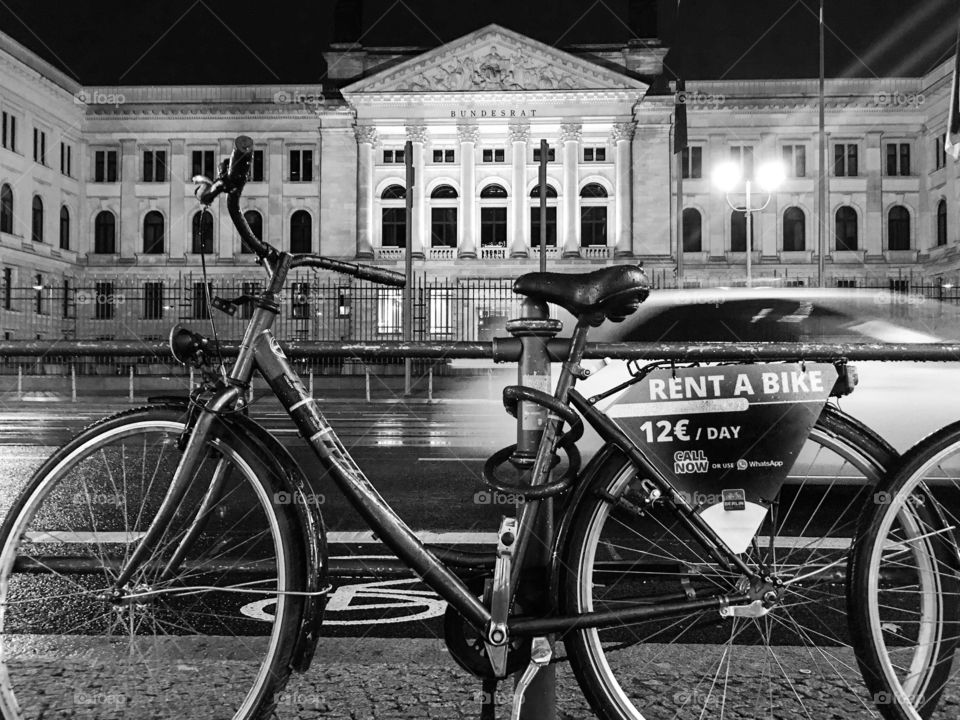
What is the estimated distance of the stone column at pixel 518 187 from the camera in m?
45.5

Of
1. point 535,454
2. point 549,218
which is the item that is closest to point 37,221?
point 549,218

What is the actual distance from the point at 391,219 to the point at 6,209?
19.0m

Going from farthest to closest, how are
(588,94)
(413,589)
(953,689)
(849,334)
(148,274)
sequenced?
(148,274)
(588,94)
(849,334)
(413,589)
(953,689)

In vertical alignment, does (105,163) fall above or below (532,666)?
above

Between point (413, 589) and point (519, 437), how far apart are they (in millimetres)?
1985

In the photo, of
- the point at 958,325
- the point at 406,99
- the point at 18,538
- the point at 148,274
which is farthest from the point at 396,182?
the point at 18,538

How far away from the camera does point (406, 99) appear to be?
44.7 m

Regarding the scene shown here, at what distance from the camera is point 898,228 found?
48500mm

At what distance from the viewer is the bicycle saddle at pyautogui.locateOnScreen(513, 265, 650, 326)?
2.18 meters

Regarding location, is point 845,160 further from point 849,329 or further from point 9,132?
point 849,329

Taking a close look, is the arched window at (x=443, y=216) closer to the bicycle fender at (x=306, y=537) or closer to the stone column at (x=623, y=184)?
the stone column at (x=623, y=184)

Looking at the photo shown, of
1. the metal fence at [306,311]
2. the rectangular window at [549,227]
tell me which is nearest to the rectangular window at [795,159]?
the metal fence at [306,311]

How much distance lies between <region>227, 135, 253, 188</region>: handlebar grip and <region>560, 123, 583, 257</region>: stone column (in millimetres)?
43546

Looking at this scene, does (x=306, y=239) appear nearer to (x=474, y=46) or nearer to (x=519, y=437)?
(x=474, y=46)
